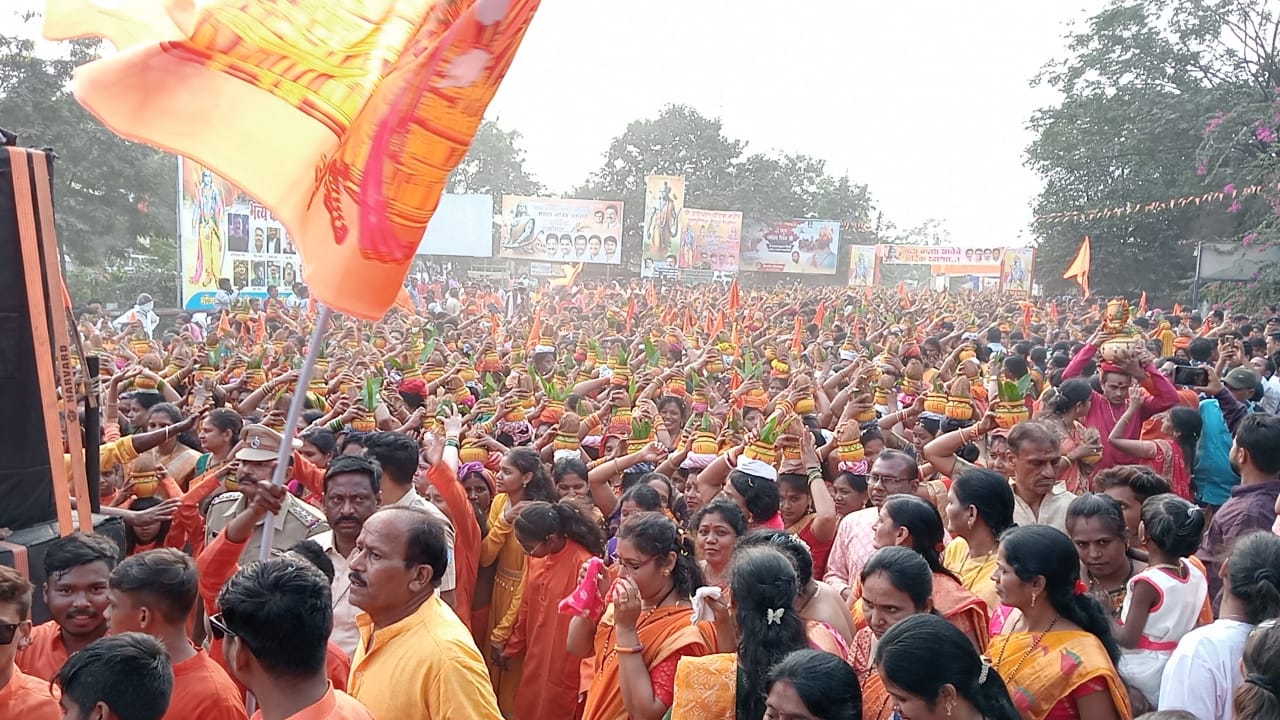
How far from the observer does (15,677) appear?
2.71 m

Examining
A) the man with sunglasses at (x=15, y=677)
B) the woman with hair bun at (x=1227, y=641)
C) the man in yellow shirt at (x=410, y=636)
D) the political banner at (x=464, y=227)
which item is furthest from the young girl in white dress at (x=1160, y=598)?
the political banner at (x=464, y=227)

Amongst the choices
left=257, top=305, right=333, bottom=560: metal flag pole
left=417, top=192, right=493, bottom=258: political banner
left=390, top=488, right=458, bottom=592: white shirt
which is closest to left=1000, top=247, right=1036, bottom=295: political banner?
left=417, top=192, right=493, bottom=258: political banner

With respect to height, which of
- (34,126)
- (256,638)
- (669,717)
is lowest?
(669,717)

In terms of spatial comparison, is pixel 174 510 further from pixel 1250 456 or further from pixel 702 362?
pixel 702 362

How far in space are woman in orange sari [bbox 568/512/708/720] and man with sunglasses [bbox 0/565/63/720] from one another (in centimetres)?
152

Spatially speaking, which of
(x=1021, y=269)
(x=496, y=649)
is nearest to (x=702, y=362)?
(x=496, y=649)

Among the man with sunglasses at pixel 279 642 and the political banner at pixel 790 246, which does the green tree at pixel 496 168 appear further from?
the man with sunglasses at pixel 279 642

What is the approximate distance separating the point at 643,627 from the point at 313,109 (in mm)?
2015

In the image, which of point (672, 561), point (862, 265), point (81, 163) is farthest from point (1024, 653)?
point (862, 265)

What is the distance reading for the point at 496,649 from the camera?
4.85 metres

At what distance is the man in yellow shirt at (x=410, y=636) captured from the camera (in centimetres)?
270

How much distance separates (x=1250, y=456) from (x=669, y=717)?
307 cm

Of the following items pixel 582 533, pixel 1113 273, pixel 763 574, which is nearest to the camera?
pixel 763 574

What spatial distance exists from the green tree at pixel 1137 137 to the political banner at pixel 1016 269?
5.35m
